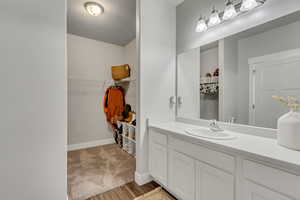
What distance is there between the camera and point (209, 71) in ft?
5.67

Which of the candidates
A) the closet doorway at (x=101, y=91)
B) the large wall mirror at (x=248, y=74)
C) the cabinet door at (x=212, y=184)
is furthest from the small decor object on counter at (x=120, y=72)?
the cabinet door at (x=212, y=184)

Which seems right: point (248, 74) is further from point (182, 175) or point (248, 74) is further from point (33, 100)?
point (33, 100)

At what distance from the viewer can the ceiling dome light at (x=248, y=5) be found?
4.02 ft

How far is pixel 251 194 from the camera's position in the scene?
0.85 meters

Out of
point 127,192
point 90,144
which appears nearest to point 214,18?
point 127,192

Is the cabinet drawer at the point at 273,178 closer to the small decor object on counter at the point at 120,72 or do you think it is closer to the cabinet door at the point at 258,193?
the cabinet door at the point at 258,193

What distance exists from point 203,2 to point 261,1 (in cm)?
75

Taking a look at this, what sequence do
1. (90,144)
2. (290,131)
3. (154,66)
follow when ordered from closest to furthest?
(290,131) → (154,66) → (90,144)

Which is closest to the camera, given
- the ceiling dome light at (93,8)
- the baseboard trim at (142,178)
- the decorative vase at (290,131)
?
the decorative vase at (290,131)

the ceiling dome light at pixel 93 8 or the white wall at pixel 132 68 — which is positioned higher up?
the ceiling dome light at pixel 93 8

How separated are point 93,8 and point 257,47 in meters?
2.36

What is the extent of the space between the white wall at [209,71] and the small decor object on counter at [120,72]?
6.02 ft

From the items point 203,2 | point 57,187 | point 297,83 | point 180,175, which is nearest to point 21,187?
point 57,187

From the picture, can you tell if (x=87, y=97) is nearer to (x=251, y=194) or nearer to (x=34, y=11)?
(x=34, y=11)
